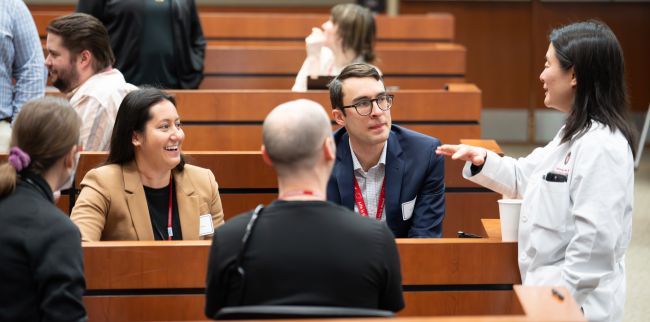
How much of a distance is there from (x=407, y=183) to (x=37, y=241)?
1.55m

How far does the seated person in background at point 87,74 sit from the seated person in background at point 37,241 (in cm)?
169

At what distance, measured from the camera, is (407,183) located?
329cm

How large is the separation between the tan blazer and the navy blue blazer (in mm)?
503

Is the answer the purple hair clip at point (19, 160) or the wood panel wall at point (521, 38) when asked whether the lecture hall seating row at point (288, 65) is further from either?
the purple hair clip at point (19, 160)

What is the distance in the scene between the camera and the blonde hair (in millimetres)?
2201

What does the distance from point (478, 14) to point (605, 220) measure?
23.2 ft

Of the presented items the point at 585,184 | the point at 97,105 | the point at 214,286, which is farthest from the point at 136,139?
the point at 585,184

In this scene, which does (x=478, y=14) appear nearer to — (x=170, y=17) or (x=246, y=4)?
(x=246, y=4)

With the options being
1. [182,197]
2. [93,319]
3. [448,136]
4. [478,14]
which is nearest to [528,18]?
[478,14]

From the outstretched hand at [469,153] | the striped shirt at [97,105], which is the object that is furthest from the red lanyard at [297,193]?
the striped shirt at [97,105]

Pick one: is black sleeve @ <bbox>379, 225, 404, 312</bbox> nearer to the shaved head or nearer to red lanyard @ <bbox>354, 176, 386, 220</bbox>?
the shaved head

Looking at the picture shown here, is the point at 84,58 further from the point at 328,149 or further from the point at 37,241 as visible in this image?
the point at 328,149

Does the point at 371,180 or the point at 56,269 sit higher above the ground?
the point at 56,269

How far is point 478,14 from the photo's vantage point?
932 cm
